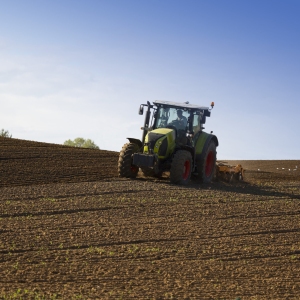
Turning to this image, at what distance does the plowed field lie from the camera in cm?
771

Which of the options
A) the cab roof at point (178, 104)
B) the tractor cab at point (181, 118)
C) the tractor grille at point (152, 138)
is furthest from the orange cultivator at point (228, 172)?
the tractor grille at point (152, 138)

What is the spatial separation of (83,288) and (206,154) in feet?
36.0

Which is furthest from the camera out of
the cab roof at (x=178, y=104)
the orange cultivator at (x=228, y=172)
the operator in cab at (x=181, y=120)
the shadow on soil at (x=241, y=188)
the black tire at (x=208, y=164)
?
the orange cultivator at (x=228, y=172)

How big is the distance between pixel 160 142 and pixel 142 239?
6.95 metres

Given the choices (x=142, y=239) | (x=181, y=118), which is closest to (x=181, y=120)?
(x=181, y=118)

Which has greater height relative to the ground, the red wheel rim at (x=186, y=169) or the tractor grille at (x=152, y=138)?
the tractor grille at (x=152, y=138)

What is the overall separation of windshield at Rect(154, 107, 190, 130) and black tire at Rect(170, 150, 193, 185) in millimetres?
1032

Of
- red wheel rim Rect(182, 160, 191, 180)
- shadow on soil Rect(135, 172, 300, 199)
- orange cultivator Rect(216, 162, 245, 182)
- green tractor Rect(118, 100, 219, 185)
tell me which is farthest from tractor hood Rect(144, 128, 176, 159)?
orange cultivator Rect(216, 162, 245, 182)

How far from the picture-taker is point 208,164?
19172 mm

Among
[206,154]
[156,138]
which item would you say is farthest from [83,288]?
[206,154]

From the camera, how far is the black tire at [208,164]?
1802 centimetres

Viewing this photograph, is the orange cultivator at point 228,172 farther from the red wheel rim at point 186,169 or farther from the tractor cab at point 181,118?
the red wheel rim at point 186,169

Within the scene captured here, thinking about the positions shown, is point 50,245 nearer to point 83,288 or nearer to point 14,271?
point 14,271

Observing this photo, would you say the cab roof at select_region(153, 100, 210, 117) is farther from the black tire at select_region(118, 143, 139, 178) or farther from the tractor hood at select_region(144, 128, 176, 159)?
the black tire at select_region(118, 143, 139, 178)
